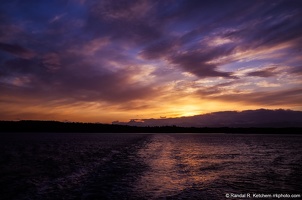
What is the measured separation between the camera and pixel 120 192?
20.1 metres

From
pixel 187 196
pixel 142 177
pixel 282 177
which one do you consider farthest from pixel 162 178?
pixel 282 177

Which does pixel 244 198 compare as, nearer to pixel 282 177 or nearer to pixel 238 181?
pixel 238 181

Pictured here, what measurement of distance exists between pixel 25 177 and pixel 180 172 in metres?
15.6

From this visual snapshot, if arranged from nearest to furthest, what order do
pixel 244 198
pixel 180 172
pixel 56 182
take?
pixel 244 198 → pixel 56 182 → pixel 180 172

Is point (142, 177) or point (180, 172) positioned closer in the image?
point (142, 177)

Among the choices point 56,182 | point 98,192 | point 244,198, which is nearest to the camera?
point 244,198

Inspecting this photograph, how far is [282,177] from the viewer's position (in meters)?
26.8

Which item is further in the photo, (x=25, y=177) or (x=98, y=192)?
(x=25, y=177)

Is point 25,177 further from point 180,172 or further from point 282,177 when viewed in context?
point 282,177

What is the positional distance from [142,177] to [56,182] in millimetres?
7812

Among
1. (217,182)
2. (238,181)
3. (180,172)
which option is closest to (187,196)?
(217,182)

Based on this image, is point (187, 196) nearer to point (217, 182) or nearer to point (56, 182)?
point (217, 182)

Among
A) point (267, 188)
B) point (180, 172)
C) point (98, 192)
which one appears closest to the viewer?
point (98, 192)

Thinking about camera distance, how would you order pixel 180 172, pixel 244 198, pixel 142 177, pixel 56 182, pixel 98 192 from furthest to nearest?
pixel 180 172 → pixel 142 177 → pixel 56 182 → pixel 98 192 → pixel 244 198
